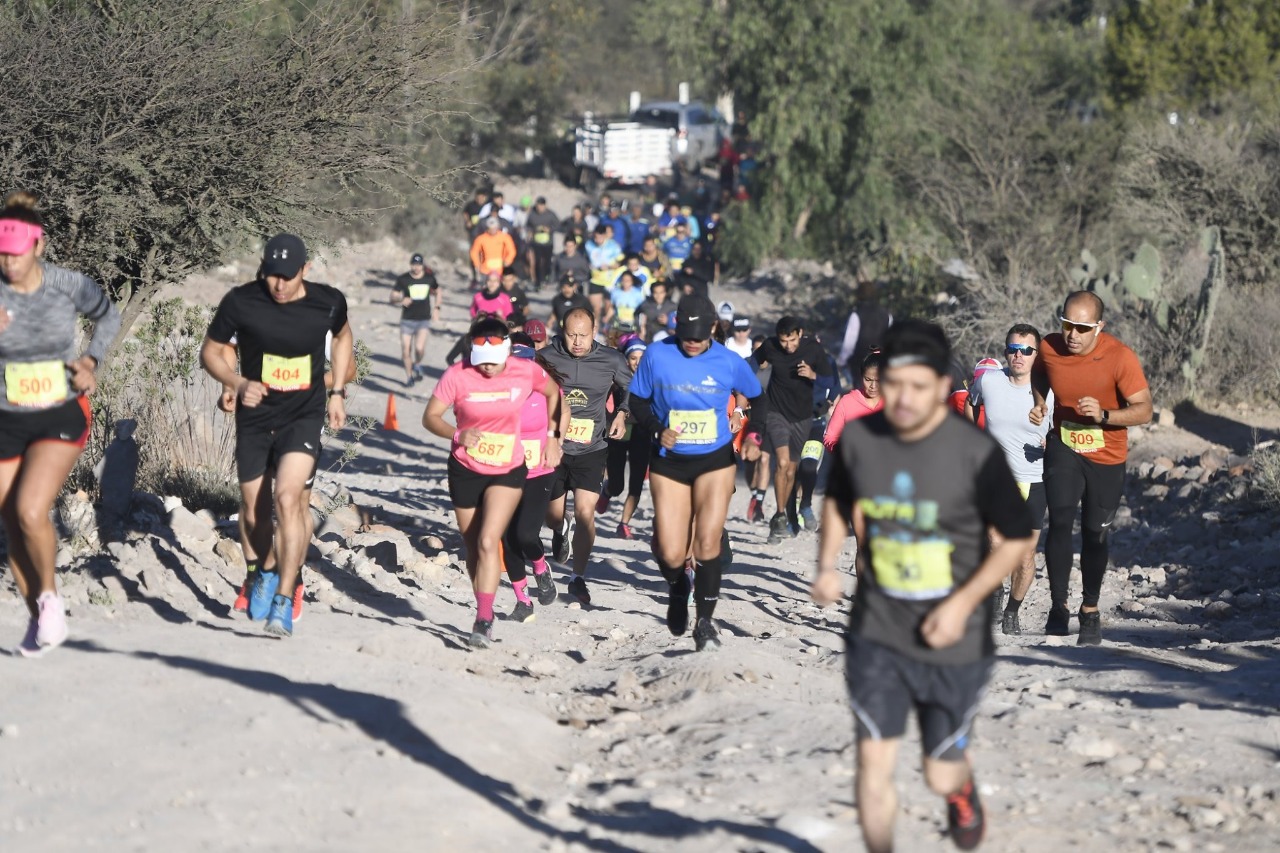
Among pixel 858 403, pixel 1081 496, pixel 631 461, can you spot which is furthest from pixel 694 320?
pixel 631 461

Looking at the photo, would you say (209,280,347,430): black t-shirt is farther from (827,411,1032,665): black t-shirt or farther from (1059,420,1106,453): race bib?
(1059,420,1106,453): race bib

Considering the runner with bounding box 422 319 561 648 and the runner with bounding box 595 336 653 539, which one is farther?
the runner with bounding box 595 336 653 539

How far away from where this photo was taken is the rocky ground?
5.83 m

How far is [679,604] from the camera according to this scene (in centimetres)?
896

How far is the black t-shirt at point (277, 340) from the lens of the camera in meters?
8.05

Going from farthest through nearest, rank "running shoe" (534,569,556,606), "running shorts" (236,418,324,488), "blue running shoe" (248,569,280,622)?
"running shoe" (534,569,556,606) → "blue running shoe" (248,569,280,622) → "running shorts" (236,418,324,488)

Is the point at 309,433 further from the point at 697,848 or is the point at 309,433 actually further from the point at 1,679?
the point at 697,848

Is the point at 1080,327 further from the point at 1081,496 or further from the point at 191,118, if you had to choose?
the point at 191,118

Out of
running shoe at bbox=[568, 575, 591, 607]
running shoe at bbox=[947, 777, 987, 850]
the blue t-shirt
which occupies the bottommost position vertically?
running shoe at bbox=[568, 575, 591, 607]

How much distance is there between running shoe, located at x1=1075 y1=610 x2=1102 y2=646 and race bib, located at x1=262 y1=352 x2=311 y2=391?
15.5ft

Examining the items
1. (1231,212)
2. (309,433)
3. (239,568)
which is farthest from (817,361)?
(1231,212)

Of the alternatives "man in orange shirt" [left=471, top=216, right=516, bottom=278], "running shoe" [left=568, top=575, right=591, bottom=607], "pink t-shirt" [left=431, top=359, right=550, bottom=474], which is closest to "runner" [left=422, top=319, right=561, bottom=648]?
"pink t-shirt" [left=431, top=359, right=550, bottom=474]

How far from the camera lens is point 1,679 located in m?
6.96

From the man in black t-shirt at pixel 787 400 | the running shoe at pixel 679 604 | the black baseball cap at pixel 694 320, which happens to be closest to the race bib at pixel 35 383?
the black baseball cap at pixel 694 320
